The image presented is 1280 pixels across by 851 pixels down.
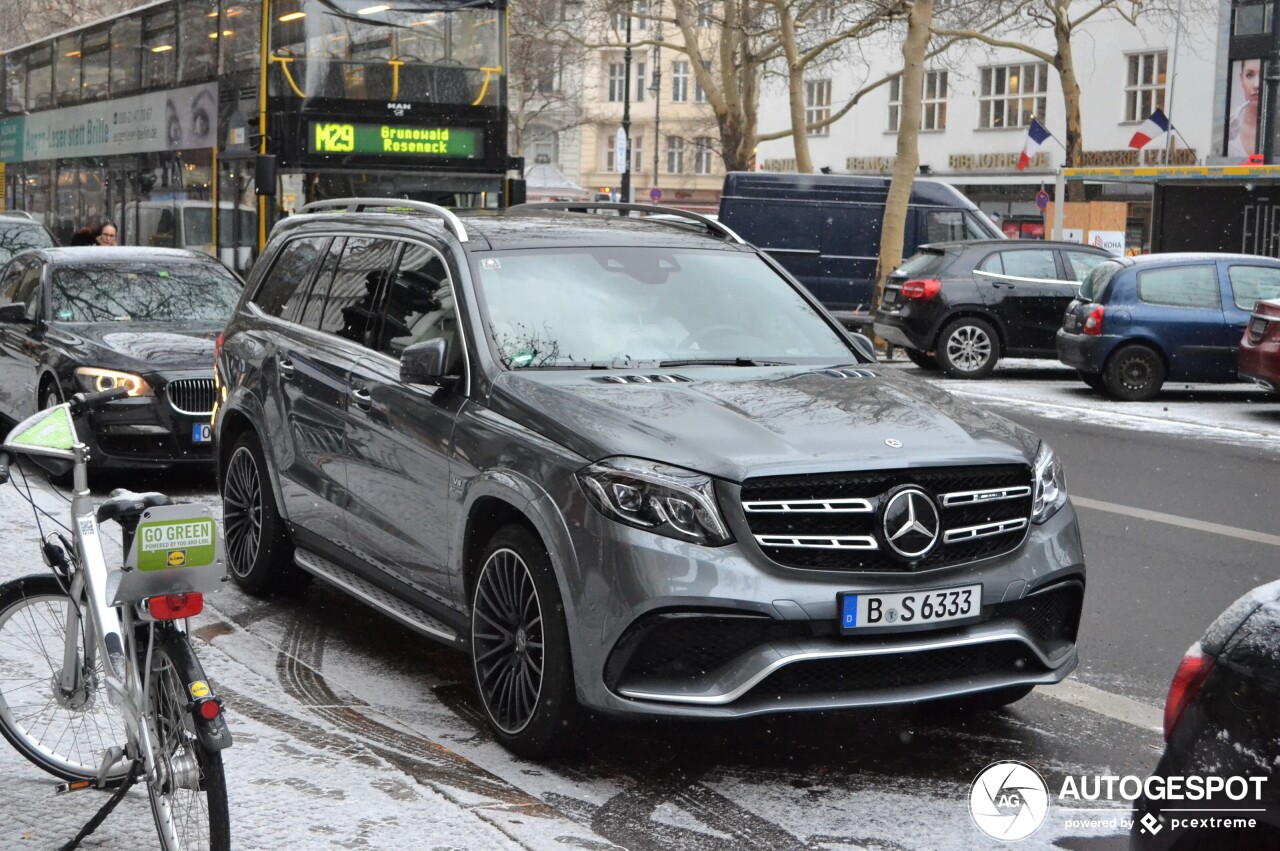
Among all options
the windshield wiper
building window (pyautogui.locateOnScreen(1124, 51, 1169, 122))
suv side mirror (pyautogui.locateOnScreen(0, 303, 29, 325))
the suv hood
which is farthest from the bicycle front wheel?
building window (pyautogui.locateOnScreen(1124, 51, 1169, 122))

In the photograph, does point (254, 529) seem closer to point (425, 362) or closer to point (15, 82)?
point (425, 362)

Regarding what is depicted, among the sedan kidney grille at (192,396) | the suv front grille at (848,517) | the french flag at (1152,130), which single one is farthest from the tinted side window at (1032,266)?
the french flag at (1152,130)

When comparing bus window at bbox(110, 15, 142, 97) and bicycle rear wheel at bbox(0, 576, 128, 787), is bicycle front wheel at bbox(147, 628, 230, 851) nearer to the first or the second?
bicycle rear wheel at bbox(0, 576, 128, 787)

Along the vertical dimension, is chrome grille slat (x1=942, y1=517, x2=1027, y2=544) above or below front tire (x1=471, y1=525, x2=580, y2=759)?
above

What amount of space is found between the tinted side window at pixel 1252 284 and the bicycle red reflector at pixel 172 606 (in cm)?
1521

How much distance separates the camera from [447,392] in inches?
231

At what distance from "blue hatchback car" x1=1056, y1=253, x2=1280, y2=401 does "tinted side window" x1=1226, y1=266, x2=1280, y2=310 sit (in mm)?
10

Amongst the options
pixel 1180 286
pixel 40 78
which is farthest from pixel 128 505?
pixel 40 78

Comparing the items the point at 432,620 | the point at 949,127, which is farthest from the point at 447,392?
the point at 949,127

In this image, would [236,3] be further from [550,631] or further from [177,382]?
[550,631]

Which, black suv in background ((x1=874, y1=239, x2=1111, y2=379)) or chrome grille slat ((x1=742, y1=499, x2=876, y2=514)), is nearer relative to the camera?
chrome grille slat ((x1=742, y1=499, x2=876, y2=514))

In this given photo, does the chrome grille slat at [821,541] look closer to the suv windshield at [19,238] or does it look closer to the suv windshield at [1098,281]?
the suv windshield at [1098,281]

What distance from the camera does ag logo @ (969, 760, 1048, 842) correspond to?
15.4 ft

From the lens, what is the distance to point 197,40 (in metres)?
18.7
